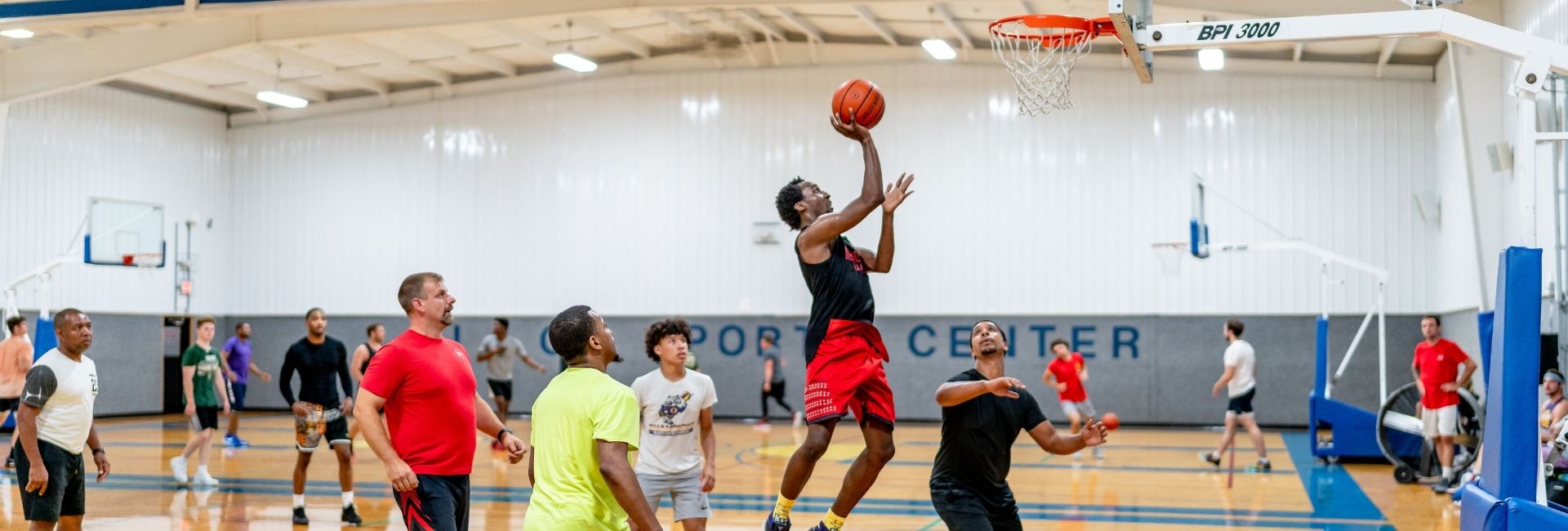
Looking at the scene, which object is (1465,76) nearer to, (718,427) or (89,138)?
(718,427)

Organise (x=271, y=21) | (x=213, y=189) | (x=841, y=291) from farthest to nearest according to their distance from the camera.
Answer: (x=213, y=189) < (x=271, y=21) < (x=841, y=291)

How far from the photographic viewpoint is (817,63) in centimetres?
2183

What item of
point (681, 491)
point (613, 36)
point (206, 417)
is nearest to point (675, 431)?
point (681, 491)

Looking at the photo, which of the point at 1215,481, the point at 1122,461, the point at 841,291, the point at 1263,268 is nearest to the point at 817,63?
the point at 1263,268

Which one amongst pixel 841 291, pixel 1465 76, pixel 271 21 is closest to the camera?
pixel 841 291

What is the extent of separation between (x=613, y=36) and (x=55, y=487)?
590 inches

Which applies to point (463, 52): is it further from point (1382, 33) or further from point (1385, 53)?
point (1382, 33)

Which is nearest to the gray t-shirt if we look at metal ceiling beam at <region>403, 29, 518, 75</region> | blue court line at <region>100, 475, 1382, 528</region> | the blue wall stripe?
blue court line at <region>100, 475, 1382, 528</region>

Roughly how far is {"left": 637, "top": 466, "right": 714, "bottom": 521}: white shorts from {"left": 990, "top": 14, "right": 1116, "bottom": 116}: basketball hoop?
3451 mm

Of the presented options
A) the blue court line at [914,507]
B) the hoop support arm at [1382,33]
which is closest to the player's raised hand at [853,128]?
the hoop support arm at [1382,33]

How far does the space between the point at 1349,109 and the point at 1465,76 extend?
219 inches

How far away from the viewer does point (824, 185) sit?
2169cm

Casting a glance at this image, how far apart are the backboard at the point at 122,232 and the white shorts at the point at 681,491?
58.4 ft

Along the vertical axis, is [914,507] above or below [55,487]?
below
